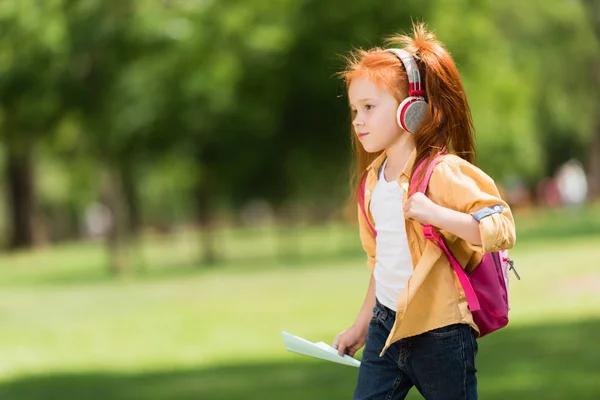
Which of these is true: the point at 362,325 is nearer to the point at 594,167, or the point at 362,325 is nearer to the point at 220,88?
the point at 220,88

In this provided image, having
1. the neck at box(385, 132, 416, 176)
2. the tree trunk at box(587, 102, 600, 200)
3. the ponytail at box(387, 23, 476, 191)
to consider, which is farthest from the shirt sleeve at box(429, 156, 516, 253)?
the tree trunk at box(587, 102, 600, 200)

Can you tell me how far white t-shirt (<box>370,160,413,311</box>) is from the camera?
13.3 feet

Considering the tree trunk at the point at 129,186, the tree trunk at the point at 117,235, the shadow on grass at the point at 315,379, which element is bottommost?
the shadow on grass at the point at 315,379

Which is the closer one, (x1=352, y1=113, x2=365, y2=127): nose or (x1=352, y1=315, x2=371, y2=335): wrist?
(x1=352, y1=113, x2=365, y2=127): nose

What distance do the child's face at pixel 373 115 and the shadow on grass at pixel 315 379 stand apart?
4847mm

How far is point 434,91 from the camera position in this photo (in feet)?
13.2

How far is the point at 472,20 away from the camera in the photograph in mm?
27766

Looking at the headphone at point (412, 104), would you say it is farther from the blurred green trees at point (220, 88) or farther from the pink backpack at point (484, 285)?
the blurred green trees at point (220, 88)

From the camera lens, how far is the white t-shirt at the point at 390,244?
160 inches

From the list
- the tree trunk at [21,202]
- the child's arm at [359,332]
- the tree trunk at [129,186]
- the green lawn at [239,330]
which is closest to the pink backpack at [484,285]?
the child's arm at [359,332]

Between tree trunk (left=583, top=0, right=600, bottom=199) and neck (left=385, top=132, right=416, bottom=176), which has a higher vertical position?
tree trunk (left=583, top=0, right=600, bottom=199)

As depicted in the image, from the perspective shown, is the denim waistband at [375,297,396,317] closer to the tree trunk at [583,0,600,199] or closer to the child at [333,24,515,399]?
the child at [333,24,515,399]

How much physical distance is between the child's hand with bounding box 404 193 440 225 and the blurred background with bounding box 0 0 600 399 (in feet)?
16.4

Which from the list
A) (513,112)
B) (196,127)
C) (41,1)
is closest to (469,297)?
(41,1)
